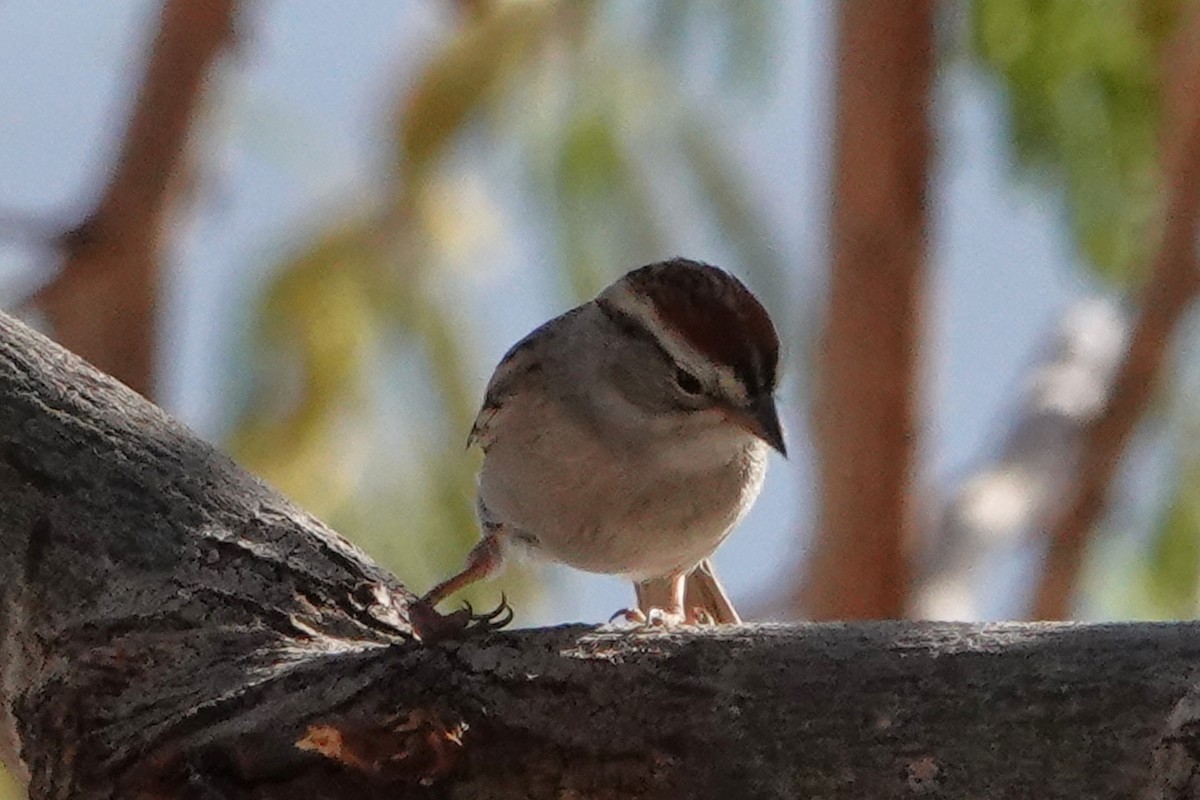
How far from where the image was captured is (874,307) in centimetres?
447

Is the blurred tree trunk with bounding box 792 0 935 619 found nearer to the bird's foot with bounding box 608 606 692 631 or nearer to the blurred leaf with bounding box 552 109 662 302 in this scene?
the blurred leaf with bounding box 552 109 662 302

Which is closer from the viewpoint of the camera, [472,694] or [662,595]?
[472,694]

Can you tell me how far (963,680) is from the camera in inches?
76.7

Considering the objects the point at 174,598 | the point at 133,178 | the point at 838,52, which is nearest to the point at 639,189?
the point at 838,52

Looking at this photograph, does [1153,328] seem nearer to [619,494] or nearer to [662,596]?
[662,596]

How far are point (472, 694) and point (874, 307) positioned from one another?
2.66 metres

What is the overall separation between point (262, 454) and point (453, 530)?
61 cm

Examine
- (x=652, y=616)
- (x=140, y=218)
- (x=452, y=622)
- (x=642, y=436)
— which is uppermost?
(x=140, y=218)

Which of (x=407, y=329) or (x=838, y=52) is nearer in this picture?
(x=838, y=52)

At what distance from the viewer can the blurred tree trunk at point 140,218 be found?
15.3ft

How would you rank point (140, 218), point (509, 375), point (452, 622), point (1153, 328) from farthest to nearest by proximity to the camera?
1. point (1153, 328)
2. point (140, 218)
3. point (509, 375)
4. point (452, 622)

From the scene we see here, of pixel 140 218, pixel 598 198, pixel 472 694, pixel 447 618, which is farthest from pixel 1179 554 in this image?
pixel 472 694

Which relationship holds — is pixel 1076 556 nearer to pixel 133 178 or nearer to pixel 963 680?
pixel 133 178

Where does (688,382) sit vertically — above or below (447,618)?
above
